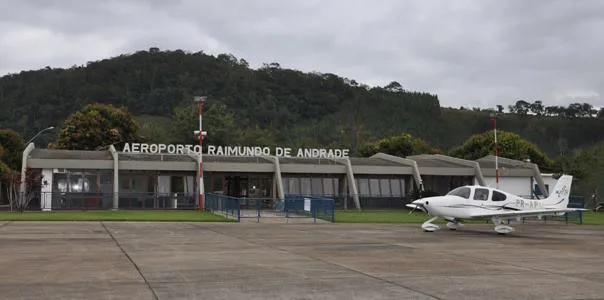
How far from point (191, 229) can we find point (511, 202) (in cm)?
1309

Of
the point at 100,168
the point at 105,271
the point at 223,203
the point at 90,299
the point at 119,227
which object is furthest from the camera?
the point at 100,168

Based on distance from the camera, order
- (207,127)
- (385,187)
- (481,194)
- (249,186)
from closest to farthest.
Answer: (481,194) < (249,186) < (385,187) < (207,127)

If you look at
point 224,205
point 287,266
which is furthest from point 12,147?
point 287,266

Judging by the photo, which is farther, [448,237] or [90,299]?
[448,237]

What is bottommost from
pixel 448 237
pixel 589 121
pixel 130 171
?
pixel 448 237

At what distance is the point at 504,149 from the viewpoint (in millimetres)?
70875

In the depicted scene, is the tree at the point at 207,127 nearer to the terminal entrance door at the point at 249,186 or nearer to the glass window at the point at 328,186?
the terminal entrance door at the point at 249,186

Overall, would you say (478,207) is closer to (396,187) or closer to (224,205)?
(224,205)

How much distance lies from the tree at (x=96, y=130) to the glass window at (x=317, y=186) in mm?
23796

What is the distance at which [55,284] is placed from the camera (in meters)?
10.5

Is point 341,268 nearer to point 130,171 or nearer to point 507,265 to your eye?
point 507,265

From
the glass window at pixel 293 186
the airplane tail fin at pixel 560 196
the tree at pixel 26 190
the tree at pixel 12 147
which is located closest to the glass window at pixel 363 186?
the glass window at pixel 293 186

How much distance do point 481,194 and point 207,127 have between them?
5416 cm

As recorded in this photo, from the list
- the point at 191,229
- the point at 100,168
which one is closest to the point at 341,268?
the point at 191,229
